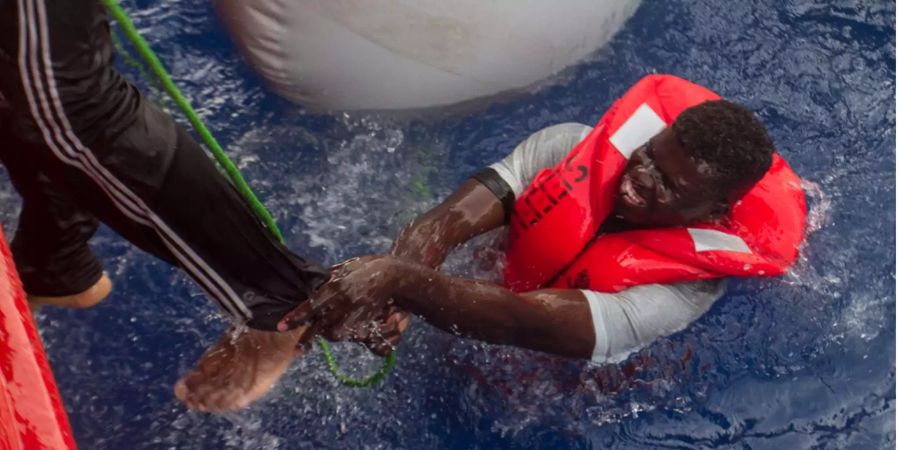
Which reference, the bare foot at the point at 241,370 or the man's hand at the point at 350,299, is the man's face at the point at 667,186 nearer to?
the man's hand at the point at 350,299

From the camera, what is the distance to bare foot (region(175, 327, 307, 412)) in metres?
2.25

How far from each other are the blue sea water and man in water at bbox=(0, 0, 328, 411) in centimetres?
36

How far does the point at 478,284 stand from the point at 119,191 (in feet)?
2.46

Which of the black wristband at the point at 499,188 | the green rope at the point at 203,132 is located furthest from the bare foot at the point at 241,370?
the black wristband at the point at 499,188

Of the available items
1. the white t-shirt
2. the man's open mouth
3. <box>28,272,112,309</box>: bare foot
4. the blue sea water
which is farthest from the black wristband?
<box>28,272,112,309</box>: bare foot

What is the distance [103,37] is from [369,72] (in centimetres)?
125

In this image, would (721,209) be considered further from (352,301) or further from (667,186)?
(352,301)

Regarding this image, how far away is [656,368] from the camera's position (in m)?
2.66

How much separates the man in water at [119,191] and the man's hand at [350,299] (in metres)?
0.08

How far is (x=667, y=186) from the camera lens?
7.17 feet

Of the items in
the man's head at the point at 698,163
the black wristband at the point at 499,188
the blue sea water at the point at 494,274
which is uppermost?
the man's head at the point at 698,163

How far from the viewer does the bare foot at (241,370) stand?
225 centimetres

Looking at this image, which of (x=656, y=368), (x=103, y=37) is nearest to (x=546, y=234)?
(x=656, y=368)

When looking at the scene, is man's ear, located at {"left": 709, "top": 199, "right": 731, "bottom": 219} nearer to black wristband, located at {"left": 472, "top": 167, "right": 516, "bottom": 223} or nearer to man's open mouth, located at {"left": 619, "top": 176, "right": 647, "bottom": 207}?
man's open mouth, located at {"left": 619, "top": 176, "right": 647, "bottom": 207}
